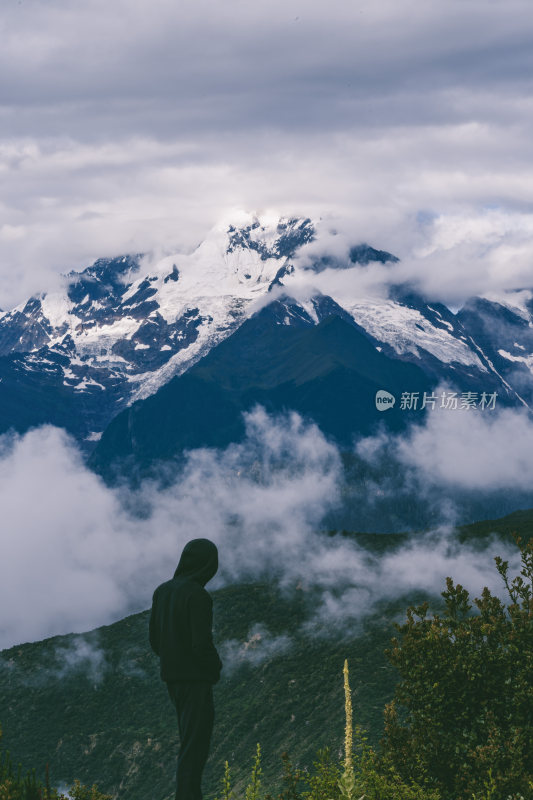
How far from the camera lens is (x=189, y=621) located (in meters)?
15.5

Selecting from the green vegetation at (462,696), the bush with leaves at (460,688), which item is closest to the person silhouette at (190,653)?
the green vegetation at (462,696)

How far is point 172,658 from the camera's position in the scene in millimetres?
15742

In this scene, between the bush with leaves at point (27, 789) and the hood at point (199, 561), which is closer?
the bush with leaves at point (27, 789)

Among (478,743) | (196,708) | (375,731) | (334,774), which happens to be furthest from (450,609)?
(375,731)

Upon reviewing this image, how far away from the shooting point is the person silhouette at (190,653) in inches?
608

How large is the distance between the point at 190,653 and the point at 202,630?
65 centimetres

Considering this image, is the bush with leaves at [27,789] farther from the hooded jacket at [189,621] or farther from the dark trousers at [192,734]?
the hooded jacket at [189,621]

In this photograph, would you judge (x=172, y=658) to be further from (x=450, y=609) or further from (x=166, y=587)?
(x=450, y=609)

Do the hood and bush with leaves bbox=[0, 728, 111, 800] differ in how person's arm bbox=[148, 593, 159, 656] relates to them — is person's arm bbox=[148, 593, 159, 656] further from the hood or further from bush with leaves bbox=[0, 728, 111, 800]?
bush with leaves bbox=[0, 728, 111, 800]

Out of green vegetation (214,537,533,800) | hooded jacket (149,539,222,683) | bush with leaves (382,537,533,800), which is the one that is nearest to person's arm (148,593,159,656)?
hooded jacket (149,539,222,683)

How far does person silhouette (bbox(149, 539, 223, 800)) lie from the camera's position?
15438 millimetres

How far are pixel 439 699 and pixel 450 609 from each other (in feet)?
9.61

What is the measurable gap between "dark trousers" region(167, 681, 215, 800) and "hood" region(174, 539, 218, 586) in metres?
1.98

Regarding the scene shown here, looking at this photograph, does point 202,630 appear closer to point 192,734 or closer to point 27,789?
point 192,734
